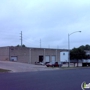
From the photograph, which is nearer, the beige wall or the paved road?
the paved road

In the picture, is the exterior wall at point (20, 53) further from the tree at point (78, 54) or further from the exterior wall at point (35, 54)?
the tree at point (78, 54)

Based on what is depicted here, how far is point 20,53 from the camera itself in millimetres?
80375

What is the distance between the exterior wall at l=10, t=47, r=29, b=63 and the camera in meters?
78.2

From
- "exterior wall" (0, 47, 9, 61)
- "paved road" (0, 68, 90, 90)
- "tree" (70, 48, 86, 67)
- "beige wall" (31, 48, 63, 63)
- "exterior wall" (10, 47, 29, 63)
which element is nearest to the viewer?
"paved road" (0, 68, 90, 90)

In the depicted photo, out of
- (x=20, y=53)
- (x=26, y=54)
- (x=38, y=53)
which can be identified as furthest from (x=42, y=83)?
(x=38, y=53)

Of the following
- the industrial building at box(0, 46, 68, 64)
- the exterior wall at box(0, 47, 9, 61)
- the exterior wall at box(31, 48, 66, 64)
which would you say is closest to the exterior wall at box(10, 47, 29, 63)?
the industrial building at box(0, 46, 68, 64)

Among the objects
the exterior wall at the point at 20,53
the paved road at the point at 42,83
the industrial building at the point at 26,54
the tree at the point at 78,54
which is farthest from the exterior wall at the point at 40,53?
the paved road at the point at 42,83

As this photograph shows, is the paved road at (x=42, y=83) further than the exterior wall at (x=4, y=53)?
No

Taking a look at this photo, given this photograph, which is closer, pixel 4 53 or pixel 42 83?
pixel 42 83

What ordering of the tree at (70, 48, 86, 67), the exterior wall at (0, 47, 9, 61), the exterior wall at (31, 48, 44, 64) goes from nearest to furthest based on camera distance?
1. the tree at (70, 48, 86, 67)
2. the exterior wall at (0, 47, 9, 61)
3. the exterior wall at (31, 48, 44, 64)

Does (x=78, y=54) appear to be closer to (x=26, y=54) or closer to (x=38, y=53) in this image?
(x=26, y=54)

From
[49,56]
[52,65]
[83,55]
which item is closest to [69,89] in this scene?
[52,65]

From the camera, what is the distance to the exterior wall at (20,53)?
78250mm

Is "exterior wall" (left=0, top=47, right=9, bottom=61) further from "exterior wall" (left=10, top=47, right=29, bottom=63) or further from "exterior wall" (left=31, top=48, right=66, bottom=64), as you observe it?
"exterior wall" (left=31, top=48, right=66, bottom=64)
